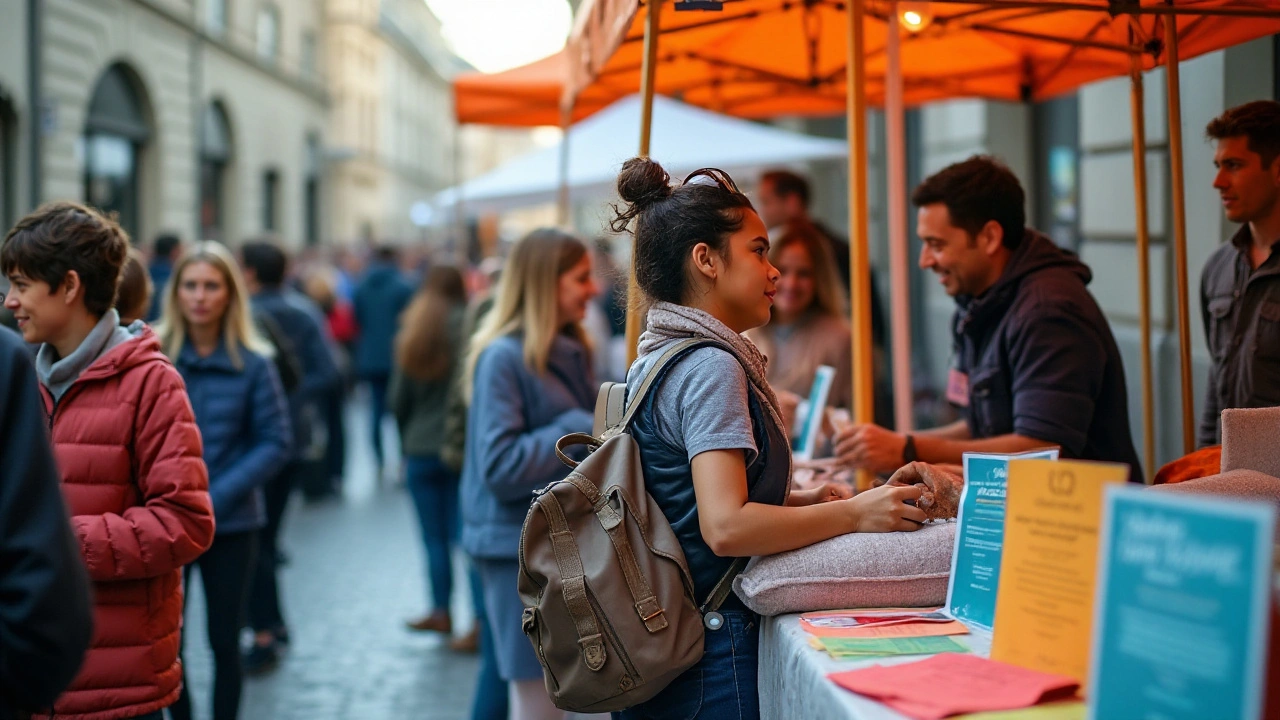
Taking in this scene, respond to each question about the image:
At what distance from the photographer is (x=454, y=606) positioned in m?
7.46

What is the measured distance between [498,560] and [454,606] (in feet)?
11.7

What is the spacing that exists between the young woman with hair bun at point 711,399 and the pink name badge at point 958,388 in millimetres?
1260

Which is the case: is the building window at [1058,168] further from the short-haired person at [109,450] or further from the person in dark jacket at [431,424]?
the short-haired person at [109,450]

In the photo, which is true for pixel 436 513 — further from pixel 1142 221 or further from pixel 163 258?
pixel 163 258

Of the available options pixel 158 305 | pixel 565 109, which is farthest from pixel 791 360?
pixel 158 305

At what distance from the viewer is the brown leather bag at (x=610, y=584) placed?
2.33 m

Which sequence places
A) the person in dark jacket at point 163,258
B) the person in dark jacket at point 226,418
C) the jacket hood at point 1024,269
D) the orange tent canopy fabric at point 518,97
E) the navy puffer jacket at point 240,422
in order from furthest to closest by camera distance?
the person in dark jacket at point 163,258 → the orange tent canopy fabric at point 518,97 → the navy puffer jacket at point 240,422 → the person in dark jacket at point 226,418 → the jacket hood at point 1024,269

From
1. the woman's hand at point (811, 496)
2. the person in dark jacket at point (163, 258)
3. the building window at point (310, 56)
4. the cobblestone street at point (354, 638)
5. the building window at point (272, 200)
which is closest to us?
the woman's hand at point (811, 496)

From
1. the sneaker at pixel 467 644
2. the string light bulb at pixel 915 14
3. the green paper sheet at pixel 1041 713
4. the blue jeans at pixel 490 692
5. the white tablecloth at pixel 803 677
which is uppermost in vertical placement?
the string light bulb at pixel 915 14

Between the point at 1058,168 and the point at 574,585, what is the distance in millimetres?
6509

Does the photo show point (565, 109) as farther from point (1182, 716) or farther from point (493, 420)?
point (1182, 716)

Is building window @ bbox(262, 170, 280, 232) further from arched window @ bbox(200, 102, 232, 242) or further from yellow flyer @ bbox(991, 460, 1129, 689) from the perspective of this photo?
yellow flyer @ bbox(991, 460, 1129, 689)

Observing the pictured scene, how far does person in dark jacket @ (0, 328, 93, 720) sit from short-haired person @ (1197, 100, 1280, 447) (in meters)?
2.70

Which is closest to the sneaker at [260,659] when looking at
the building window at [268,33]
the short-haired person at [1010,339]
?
the short-haired person at [1010,339]
